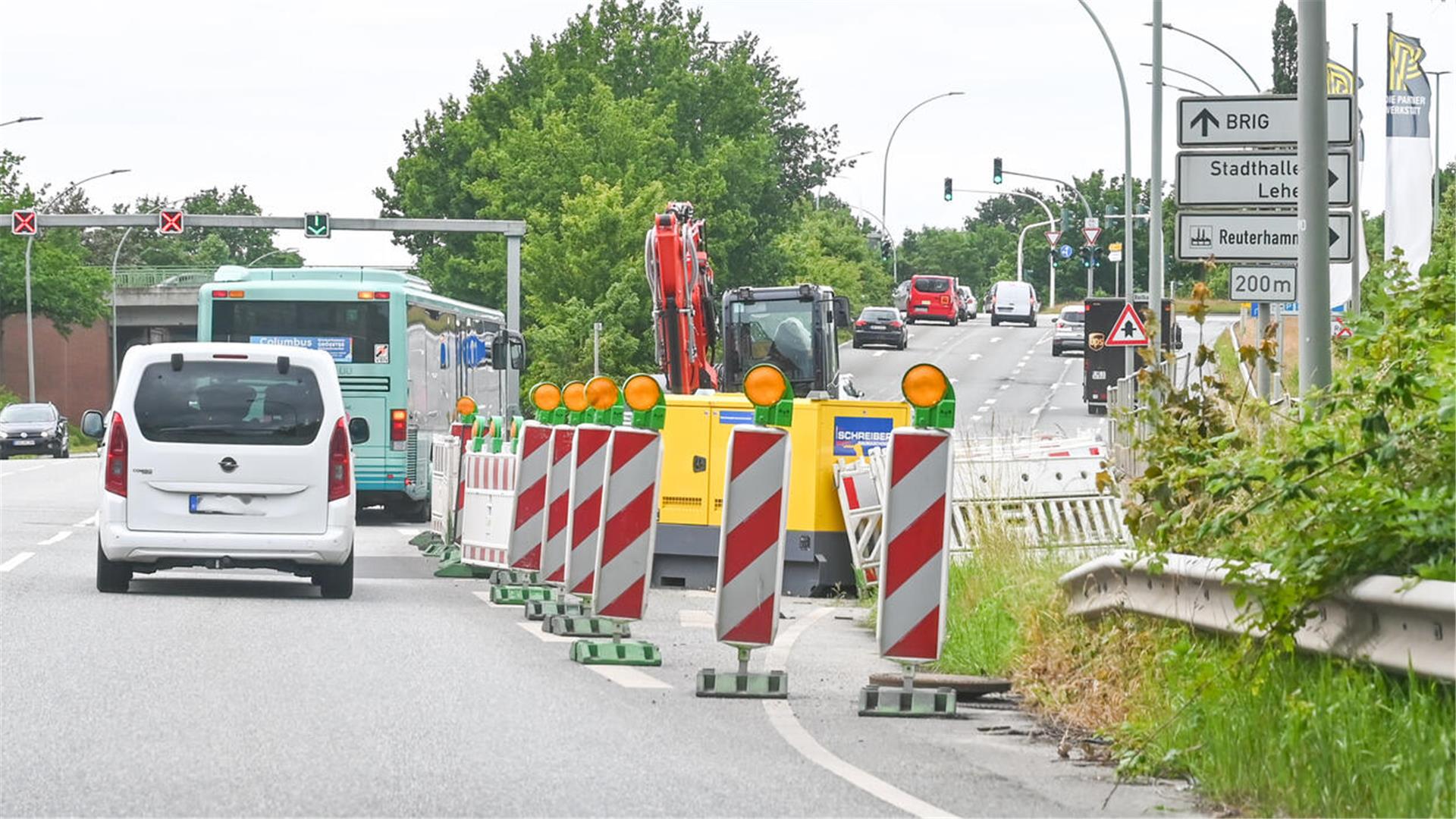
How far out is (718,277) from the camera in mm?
84688

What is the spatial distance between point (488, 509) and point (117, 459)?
350 cm

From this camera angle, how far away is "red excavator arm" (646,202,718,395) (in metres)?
31.1

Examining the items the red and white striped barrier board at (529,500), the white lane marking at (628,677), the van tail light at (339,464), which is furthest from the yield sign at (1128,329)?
the white lane marking at (628,677)

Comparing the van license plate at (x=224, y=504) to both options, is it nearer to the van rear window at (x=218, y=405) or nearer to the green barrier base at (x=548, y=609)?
the van rear window at (x=218, y=405)

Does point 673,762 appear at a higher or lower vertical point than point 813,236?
lower

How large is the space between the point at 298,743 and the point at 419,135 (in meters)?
88.1

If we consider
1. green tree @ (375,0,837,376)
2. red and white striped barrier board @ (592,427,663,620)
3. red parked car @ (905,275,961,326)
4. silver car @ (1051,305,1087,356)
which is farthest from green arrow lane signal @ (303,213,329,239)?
red parked car @ (905,275,961,326)

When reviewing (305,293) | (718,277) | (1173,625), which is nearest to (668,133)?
(718,277)

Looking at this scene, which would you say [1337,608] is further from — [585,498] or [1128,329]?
[1128,329]

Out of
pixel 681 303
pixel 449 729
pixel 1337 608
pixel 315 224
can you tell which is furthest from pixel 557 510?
pixel 315 224

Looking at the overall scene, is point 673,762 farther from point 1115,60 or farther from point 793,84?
point 793,84

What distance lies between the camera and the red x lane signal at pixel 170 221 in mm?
55375

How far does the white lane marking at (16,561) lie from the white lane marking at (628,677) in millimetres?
8607

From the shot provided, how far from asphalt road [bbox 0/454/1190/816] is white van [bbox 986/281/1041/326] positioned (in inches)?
3544
